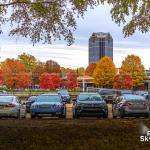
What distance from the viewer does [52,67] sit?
133500mm

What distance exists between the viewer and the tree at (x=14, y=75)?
104 meters

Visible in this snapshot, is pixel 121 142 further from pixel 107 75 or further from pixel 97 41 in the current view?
pixel 97 41

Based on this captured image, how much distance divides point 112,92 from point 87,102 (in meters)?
35.5

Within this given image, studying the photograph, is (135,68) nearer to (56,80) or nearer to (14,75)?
(56,80)

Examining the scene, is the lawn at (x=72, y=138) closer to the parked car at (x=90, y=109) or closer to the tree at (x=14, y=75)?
the parked car at (x=90, y=109)

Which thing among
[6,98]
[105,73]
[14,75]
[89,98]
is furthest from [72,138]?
[105,73]

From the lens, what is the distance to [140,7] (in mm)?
18609

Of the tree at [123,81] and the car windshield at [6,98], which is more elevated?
the tree at [123,81]

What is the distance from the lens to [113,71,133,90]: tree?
330ft

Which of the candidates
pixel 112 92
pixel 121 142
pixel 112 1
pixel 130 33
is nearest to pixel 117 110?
pixel 130 33

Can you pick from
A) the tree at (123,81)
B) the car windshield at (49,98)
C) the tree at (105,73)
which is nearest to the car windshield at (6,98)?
the car windshield at (49,98)

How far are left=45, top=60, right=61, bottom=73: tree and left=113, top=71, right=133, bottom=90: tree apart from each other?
29875 mm

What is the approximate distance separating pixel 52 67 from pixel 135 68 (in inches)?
1294

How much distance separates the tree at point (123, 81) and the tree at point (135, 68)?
6.39 feet
